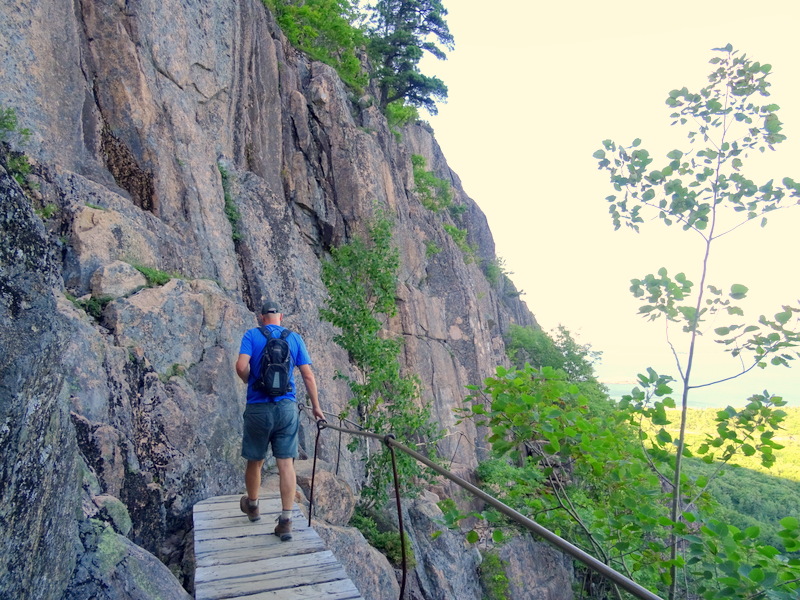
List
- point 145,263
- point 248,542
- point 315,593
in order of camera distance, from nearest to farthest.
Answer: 1. point 315,593
2. point 248,542
3. point 145,263

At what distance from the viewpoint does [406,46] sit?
26.3 metres

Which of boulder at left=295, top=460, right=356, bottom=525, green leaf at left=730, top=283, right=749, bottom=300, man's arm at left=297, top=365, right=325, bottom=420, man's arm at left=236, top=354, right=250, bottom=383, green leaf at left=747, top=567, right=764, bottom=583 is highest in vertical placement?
green leaf at left=730, top=283, right=749, bottom=300

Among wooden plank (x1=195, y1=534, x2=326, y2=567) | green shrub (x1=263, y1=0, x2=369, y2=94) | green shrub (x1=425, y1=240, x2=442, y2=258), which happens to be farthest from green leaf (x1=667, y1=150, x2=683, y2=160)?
green shrub (x1=425, y1=240, x2=442, y2=258)

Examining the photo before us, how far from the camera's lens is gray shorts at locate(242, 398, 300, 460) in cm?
525

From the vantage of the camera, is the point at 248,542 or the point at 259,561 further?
the point at 248,542

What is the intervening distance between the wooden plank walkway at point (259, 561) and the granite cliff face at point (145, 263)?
314mm

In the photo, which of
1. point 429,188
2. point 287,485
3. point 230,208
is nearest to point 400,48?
point 429,188

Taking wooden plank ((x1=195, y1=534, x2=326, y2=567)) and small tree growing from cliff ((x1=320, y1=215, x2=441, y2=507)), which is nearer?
wooden plank ((x1=195, y1=534, x2=326, y2=567))

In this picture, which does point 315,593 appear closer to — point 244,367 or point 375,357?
point 244,367

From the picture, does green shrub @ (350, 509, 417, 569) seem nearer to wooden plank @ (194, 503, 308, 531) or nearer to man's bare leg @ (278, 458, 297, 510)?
wooden plank @ (194, 503, 308, 531)

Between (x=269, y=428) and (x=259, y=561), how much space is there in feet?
3.75

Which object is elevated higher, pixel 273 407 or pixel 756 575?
pixel 273 407

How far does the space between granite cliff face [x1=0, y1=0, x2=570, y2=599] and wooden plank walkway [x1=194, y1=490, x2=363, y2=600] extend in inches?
12.4

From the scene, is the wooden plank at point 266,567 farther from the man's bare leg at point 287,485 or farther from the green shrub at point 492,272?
the green shrub at point 492,272
